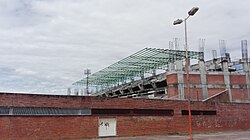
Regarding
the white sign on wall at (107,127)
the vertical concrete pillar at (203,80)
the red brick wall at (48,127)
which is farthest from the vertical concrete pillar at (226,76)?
the red brick wall at (48,127)

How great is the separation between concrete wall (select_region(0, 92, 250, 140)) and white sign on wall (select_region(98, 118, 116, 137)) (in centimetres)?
43

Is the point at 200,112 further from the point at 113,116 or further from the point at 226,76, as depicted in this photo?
the point at 226,76

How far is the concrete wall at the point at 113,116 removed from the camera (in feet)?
73.0

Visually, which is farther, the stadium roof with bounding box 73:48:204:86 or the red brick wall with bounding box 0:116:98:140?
the stadium roof with bounding box 73:48:204:86

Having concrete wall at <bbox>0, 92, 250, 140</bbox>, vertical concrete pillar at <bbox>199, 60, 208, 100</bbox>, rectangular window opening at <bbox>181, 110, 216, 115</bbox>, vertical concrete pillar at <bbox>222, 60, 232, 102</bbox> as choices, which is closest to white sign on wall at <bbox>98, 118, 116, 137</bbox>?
concrete wall at <bbox>0, 92, 250, 140</bbox>

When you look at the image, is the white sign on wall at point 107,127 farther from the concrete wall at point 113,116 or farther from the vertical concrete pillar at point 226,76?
the vertical concrete pillar at point 226,76

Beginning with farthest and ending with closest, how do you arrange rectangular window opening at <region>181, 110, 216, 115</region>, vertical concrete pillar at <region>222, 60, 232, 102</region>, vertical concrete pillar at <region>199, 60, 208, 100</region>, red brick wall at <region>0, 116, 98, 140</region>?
vertical concrete pillar at <region>222, 60, 232, 102</region> → vertical concrete pillar at <region>199, 60, 208, 100</region> → rectangular window opening at <region>181, 110, 216, 115</region> → red brick wall at <region>0, 116, 98, 140</region>

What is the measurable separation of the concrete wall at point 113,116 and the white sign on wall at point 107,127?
0.43m

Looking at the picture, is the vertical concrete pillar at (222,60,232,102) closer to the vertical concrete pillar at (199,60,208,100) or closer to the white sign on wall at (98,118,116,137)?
the vertical concrete pillar at (199,60,208,100)

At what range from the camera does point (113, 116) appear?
26812 mm

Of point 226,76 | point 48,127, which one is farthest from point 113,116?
point 226,76

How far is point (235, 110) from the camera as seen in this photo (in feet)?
117

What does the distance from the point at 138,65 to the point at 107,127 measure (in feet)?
85.2

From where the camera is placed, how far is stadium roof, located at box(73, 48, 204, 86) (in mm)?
44050
